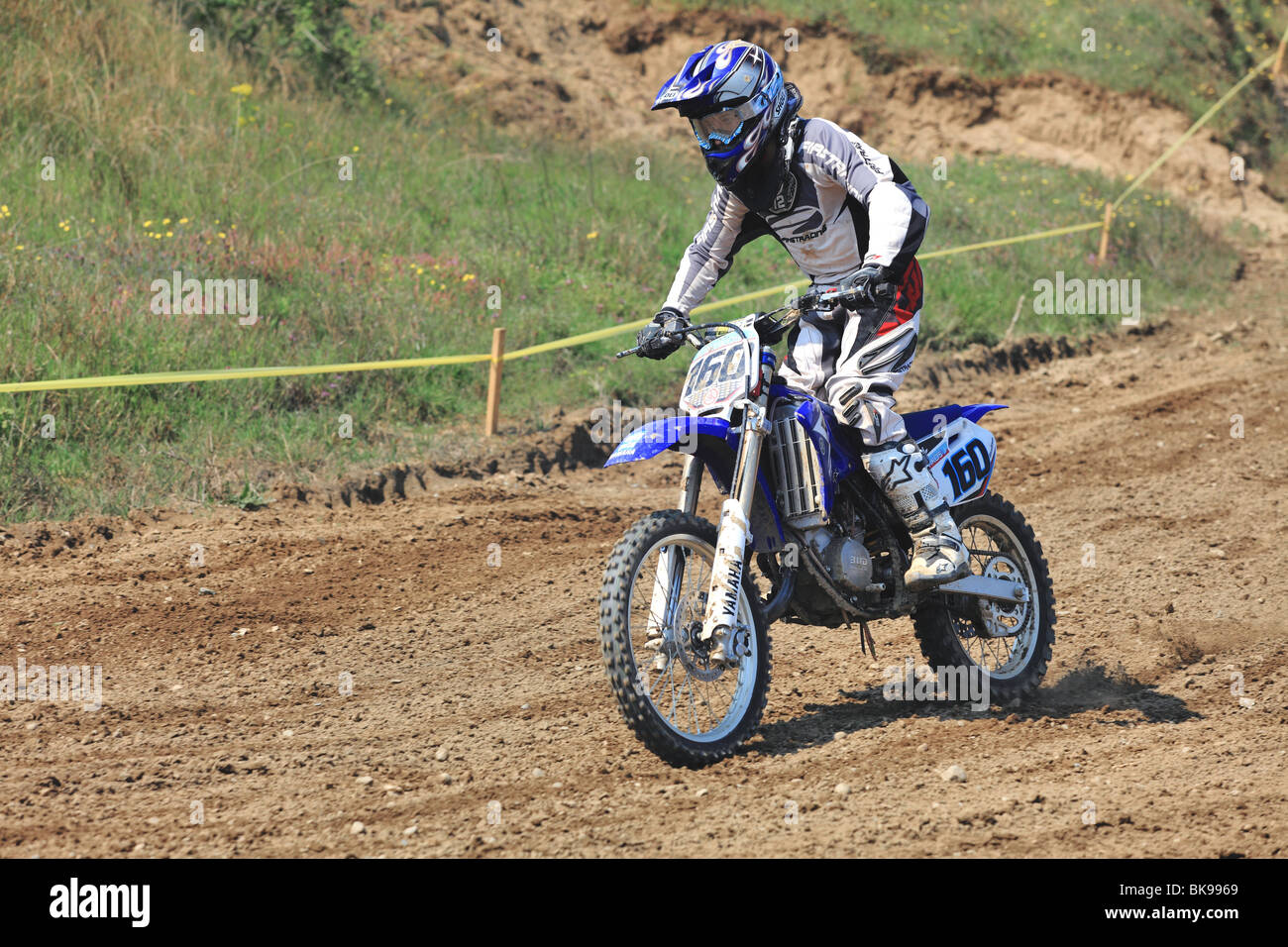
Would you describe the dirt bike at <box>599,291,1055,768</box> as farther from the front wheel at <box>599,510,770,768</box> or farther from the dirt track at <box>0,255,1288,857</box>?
the dirt track at <box>0,255,1288,857</box>

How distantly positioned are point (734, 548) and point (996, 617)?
5.66 feet

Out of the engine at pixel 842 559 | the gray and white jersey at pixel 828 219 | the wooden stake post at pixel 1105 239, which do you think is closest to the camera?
the gray and white jersey at pixel 828 219

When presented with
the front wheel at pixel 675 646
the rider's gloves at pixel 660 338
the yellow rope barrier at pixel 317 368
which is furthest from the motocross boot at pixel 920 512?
the yellow rope barrier at pixel 317 368

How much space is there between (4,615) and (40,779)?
2.10 meters

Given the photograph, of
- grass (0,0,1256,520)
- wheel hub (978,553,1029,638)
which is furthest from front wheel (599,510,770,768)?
grass (0,0,1256,520)

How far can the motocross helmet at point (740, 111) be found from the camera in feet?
15.0

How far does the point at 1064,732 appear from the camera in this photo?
4945 millimetres

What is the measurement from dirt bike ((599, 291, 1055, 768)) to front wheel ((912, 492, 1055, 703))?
0.03ft

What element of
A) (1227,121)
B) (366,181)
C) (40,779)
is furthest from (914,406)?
(1227,121)

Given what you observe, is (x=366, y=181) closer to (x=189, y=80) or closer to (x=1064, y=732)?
(x=189, y=80)

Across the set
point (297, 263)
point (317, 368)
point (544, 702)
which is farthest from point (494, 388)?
point (544, 702)

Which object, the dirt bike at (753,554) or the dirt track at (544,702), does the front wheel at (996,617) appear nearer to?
the dirt bike at (753,554)

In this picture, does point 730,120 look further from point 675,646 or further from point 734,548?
point 675,646

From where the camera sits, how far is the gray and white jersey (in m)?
4.75
